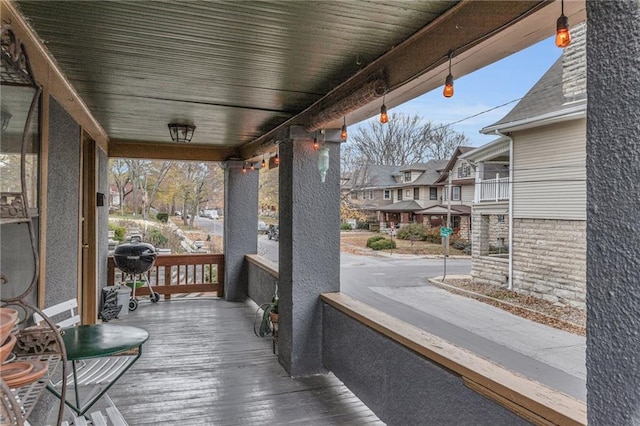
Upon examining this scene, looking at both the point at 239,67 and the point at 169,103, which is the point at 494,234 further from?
the point at 169,103

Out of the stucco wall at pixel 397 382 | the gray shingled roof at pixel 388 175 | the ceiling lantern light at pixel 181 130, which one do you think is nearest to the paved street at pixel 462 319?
the stucco wall at pixel 397 382

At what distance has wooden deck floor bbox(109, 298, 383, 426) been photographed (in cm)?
289

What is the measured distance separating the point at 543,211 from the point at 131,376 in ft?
11.4

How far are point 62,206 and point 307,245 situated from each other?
2001 millimetres

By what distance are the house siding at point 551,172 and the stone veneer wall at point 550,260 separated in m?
0.06

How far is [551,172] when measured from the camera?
6.23 ft

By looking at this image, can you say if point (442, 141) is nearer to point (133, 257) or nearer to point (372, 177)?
point (372, 177)

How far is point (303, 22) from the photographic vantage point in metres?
1.91

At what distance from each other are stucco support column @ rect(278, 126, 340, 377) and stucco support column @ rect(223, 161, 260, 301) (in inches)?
112

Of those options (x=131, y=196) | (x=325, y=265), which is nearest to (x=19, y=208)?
(x=325, y=265)

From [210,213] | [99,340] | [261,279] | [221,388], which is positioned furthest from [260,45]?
[210,213]

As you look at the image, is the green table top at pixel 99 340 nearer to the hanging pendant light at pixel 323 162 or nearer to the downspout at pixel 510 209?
the hanging pendant light at pixel 323 162

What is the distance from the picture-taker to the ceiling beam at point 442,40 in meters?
1.58

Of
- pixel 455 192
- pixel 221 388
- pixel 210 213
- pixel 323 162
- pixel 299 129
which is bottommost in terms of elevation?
pixel 221 388
